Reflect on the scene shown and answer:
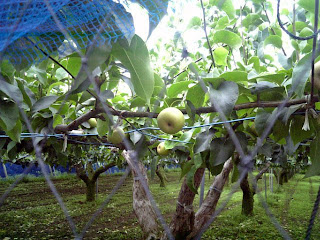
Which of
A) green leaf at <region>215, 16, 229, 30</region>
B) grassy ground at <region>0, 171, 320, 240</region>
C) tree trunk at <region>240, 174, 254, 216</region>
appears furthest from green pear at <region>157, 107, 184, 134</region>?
tree trunk at <region>240, 174, 254, 216</region>

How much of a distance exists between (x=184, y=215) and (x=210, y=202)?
0.81ft

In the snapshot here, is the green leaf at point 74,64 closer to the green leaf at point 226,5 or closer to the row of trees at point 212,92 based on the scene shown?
the row of trees at point 212,92

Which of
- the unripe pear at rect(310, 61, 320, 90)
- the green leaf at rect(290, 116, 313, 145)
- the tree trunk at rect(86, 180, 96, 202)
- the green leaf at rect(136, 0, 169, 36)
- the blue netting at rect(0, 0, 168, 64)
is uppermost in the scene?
the blue netting at rect(0, 0, 168, 64)

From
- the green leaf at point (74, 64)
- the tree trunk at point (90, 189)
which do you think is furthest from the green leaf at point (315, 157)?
the tree trunk at point (90, 189)

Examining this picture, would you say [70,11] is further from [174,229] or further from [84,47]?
[174,229]

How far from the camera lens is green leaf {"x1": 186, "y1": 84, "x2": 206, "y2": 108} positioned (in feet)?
1.66

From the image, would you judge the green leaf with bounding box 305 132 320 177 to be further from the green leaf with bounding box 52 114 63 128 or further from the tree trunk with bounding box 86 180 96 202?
the tree trunk with bounding box 86 180 96 202

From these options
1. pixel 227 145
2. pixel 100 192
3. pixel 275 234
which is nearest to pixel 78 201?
pixel 100 192

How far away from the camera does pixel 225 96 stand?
0.45 meters

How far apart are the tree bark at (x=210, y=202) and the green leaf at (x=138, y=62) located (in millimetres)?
1760

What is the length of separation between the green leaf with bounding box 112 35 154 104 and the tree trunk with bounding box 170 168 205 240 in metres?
1.63

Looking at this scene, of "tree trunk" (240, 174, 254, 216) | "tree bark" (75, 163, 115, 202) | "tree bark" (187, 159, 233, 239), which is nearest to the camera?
"tree bark" (187, 159, 233, 239)

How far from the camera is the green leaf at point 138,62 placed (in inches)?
14.8

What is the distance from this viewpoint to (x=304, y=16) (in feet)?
2.28
